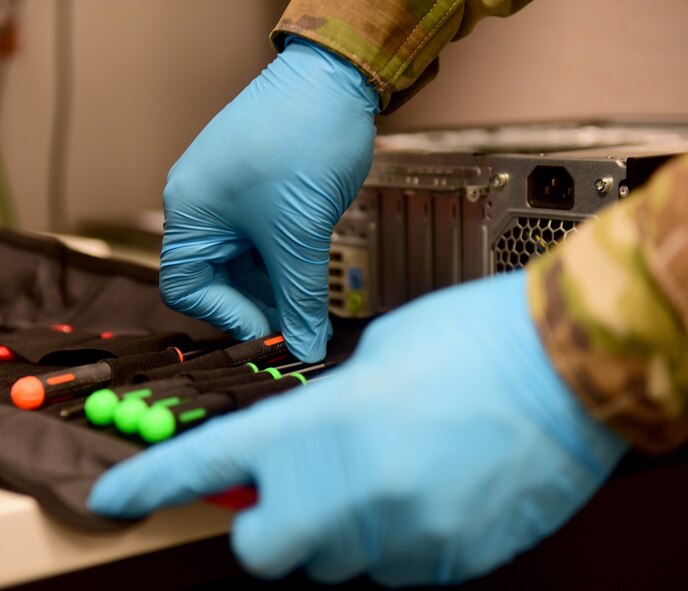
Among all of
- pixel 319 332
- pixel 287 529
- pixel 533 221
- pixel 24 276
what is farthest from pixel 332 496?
pixel 24 276

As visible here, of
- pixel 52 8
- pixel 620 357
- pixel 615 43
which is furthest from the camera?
pixel 52 8

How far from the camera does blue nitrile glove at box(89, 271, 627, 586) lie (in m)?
0.46

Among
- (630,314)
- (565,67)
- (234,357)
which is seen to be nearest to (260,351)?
(234,357)

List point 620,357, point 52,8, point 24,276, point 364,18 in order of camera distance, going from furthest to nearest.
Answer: point 52,8 < point 24,276 < point 364,18 < point 620,357

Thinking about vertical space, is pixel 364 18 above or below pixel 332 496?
above

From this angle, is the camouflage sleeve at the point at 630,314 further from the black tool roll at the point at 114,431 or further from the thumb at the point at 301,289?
the thumb at the point at 301,289

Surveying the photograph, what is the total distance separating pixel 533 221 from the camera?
0.80 metres

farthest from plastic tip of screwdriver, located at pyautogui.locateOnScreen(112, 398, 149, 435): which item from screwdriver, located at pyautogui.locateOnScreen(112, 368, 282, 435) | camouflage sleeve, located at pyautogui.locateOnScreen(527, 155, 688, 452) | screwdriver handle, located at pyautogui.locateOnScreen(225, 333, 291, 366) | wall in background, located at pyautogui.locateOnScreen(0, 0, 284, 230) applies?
wall in background, located at pyautogui.locateOnScreen(0, 0, 284, 230)

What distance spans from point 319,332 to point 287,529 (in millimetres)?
307

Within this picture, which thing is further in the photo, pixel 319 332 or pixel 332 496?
pixel 319 332

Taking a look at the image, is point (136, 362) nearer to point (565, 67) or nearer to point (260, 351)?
point (260, 351)

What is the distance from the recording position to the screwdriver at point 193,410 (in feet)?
1.77

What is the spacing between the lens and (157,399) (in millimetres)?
568

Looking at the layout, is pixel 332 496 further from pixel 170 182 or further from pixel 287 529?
pixel 170 182
